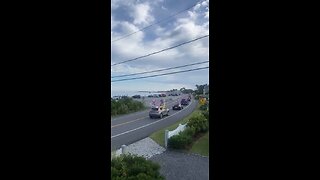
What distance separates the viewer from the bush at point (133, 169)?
2.71 m

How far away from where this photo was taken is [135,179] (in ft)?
8.70

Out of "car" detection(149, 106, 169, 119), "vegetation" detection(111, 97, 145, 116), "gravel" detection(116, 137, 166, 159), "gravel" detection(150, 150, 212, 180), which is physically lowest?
"gravel" detection(150, 150, 212, 180)

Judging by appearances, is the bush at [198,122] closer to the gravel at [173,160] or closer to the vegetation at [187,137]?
the vegetation at [187,137]

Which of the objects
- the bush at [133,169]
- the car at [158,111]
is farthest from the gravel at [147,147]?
the bush at [133,169]

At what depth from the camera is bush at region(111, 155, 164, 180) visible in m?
2.71

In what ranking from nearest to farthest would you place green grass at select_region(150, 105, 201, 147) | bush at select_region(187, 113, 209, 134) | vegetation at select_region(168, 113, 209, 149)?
bush at select_region(187, 113, 209, 134), vegetation at select_region(168, 113, 209, 149), green grass at select_region(150, 105, 201, 147)

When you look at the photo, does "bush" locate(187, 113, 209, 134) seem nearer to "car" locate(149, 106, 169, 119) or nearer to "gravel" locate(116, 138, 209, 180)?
"gravel" locate(116, 138, 209, 180)

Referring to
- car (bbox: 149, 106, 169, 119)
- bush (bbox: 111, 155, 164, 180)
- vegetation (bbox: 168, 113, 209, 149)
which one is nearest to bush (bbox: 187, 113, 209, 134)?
vegetation (bbox: 168, 113, 209, 149)
